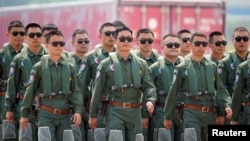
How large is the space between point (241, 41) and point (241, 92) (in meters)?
1.56

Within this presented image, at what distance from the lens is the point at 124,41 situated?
20062mm

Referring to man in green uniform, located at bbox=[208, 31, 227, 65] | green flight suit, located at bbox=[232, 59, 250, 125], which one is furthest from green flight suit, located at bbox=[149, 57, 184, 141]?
green flight suit, located at bbox=[232, 59, 250, 125]

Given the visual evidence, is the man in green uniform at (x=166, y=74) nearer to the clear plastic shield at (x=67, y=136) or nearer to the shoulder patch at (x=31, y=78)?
the clear plastic shield at (x=67, y=136)

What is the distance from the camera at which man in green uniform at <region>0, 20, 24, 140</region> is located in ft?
72.9

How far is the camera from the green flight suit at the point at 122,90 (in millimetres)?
19609

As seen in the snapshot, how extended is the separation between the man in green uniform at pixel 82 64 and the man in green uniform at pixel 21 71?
0.89m

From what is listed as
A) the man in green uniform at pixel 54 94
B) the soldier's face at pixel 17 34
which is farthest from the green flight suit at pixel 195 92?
the soldier's face at pixel 17 34

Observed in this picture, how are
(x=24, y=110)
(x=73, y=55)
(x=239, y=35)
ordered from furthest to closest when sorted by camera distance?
(x=73, y=55), (x=239, y=35), (x=24, y=110)

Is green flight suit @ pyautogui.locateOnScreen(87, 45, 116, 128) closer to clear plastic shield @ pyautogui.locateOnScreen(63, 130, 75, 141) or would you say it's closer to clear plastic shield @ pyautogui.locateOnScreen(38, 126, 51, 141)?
clear plastic shield @ pyautogui.locateOnScreen(63, 130, 75, 141)

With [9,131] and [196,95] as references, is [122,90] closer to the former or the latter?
[196,95]

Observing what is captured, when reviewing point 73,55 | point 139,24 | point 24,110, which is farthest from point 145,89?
point 139,24

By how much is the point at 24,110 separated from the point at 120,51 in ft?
5.76

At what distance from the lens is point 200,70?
66.8 feet

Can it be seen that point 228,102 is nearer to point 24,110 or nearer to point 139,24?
point 24,110
